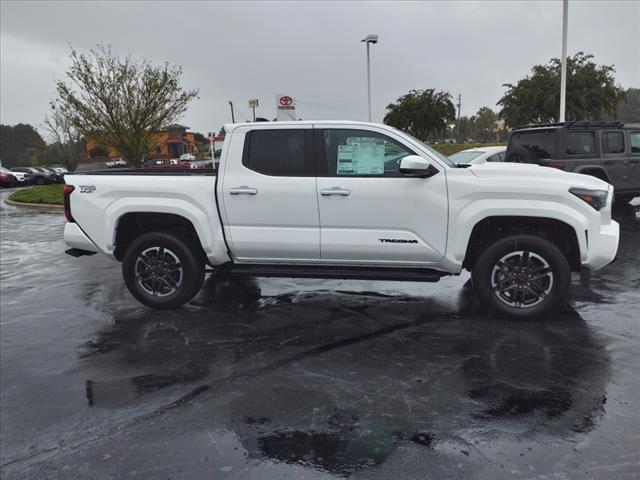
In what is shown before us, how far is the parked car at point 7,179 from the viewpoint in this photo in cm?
3538

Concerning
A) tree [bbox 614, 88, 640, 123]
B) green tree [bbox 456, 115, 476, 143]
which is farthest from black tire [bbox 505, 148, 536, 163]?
green tree [bbox 456, 115, 476, 143]

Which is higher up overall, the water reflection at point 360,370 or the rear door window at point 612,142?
the rear door window at point 612,142

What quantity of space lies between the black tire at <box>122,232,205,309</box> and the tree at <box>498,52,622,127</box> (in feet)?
88.0

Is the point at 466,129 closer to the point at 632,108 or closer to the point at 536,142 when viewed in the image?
the point at 632,108

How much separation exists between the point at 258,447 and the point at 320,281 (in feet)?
13.0

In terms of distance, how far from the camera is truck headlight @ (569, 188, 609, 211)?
489 centimetres

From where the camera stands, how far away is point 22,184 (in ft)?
122

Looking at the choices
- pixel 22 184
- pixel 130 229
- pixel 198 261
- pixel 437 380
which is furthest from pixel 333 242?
pixel 22 184

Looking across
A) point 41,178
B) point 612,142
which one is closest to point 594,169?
point 612,142

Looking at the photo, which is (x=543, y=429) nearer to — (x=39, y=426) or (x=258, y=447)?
(x=258, y=447)

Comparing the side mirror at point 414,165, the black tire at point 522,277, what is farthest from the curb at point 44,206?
the black tire at point 522,277

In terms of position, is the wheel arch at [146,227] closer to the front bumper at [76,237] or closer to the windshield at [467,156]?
the front bumper at [76,237]

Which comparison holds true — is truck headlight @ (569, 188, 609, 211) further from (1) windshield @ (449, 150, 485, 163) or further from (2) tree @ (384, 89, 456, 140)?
(2) tree @ (384, 89, 456, 140)

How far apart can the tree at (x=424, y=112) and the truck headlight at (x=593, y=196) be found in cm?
3654
